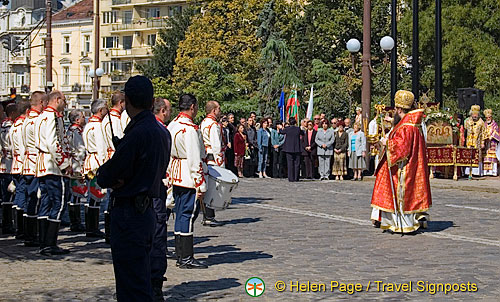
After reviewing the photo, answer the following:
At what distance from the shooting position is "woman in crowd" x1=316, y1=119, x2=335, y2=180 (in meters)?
27.6

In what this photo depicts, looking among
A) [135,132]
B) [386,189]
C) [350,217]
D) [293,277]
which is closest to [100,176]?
[135,132]

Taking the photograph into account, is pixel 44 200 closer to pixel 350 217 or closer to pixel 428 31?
pixel 350 217

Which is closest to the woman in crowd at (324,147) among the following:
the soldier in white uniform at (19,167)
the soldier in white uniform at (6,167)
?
the soldier in white uniform at (6,167)

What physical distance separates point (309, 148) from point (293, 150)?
0.76m

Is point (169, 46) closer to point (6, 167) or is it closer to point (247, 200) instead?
point (247, 200)

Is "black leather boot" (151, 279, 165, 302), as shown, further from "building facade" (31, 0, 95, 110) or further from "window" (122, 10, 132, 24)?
"window" (122, 10, 132, 24)

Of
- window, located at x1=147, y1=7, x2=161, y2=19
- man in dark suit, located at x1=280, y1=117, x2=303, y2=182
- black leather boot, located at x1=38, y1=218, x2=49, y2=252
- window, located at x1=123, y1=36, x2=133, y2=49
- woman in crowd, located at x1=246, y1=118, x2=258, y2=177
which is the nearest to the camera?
black leather boot, located at x1=38, y1=218, x2=49, y2=252

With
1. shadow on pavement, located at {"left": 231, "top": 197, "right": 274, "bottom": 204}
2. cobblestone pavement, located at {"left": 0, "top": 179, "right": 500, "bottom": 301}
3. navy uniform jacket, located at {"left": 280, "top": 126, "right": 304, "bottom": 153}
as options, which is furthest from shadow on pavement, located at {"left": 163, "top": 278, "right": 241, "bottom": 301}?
navy uniform jacket, located at {"left": 280, "top": 126, "right": 304, "bottom": 153}

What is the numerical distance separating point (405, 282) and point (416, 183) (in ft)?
15.1

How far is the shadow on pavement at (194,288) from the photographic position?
883cm

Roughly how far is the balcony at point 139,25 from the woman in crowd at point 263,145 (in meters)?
61.3

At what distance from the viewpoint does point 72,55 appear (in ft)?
324

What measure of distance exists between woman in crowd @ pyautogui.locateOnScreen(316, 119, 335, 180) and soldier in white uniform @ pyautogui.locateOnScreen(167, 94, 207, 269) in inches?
686

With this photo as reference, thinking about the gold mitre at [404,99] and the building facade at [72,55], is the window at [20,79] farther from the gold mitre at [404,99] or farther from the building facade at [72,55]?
the gold mitre at [404,99]
